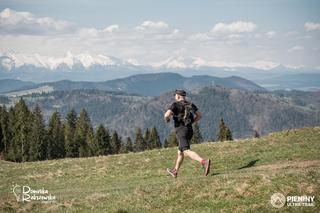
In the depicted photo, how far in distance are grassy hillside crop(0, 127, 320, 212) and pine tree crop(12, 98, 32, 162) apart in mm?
62724

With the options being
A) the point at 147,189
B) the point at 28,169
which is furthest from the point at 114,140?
the point at 147,189

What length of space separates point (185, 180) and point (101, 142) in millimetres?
92609

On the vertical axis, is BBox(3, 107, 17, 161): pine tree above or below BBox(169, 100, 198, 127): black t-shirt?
below

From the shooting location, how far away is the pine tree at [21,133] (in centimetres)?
9506

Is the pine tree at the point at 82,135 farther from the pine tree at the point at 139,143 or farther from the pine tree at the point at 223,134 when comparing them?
the pine tree at the point at 223,134

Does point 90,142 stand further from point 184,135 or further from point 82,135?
point 184,135

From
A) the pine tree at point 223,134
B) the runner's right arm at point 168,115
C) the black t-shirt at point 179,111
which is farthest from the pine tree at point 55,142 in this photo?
the runner's right arm at point 168,115

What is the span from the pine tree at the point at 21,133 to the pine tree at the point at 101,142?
18350mm

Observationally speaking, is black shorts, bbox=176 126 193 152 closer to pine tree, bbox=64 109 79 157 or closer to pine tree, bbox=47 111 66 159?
pine tree, bbox=47 111 66 159

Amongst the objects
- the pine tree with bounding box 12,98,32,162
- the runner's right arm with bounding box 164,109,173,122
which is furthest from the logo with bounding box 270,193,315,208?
the pine tree with bounding box 12,98,32,162

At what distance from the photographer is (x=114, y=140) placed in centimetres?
12694

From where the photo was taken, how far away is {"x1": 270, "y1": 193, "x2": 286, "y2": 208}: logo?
46.6ft

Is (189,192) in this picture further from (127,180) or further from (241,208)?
(127,180)

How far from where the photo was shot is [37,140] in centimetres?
9912
